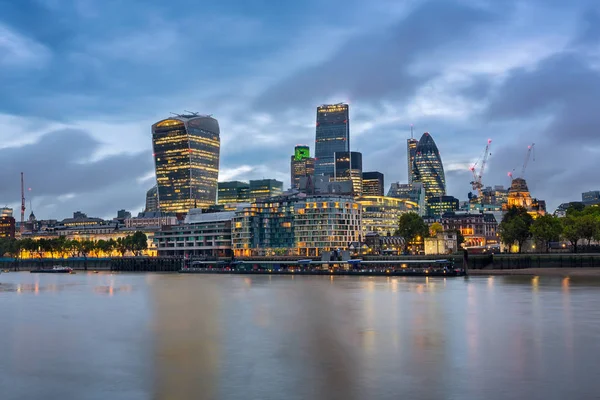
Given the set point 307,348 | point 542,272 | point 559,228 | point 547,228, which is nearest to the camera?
point 307,348

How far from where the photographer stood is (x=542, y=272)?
5822 inches

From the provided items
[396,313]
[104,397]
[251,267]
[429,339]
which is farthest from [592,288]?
[251,267]

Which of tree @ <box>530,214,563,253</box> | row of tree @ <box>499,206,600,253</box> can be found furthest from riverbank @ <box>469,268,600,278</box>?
tree @ <box>530,214,563,253</box>

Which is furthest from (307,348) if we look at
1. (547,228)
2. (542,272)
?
(547,228)

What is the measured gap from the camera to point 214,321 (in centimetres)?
6825

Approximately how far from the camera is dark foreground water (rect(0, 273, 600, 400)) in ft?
125

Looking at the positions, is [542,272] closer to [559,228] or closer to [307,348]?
[559,228]

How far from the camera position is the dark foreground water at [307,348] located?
38.0 meters

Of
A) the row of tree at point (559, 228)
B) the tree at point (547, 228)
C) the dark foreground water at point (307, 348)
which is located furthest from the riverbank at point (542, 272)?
the dark foreground water at point (307, 348)

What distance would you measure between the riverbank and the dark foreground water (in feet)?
177

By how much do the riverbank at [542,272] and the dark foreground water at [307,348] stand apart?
177 feet

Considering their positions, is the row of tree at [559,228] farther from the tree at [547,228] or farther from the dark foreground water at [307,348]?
the dark foreground water at [307,348]

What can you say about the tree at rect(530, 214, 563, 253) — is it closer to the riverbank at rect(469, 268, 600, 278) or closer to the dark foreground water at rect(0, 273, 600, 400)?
the riverbank at rect(469, 268, 600, 278)

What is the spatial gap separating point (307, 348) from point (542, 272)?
360 ft
